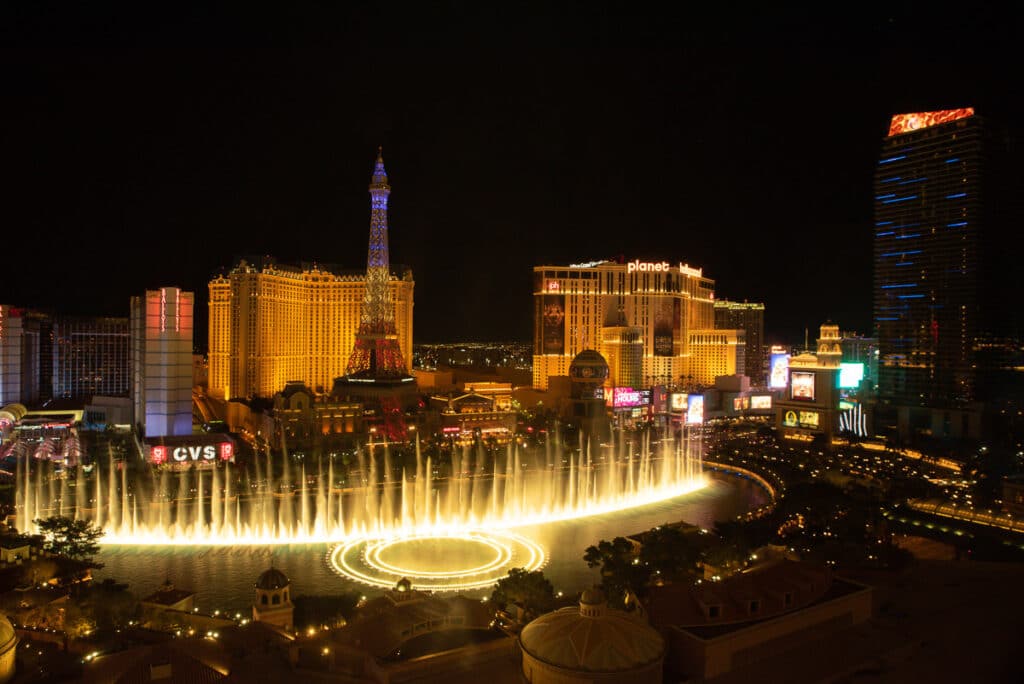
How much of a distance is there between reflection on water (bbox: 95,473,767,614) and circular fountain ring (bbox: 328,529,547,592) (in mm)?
585

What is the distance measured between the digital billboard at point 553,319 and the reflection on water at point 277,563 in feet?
134

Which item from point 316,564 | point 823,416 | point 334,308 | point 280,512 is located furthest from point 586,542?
point 334,308

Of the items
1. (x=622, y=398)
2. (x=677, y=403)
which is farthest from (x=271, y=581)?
(x=677, y=403)

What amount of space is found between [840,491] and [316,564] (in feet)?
69.8

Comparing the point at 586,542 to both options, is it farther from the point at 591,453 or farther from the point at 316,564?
the point at 591,453

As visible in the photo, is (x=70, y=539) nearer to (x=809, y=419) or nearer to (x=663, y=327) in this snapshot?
(x=809, y=419)

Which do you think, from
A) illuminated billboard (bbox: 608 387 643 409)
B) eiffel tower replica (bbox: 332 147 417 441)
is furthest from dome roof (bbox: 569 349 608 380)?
eiffel tower replica (bbox: 332 147 417 441)

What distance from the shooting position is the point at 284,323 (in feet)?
201

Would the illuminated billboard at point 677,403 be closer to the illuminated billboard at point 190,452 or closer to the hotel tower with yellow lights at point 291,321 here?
the hotel tower with yellow lights at point 291,321

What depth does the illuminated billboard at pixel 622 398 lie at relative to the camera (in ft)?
201

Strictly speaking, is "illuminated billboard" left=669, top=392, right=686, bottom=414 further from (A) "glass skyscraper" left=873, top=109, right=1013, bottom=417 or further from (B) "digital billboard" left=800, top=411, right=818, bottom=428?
(A) "glass skyscraper" left=873, top=109, right=1013, bottom=417

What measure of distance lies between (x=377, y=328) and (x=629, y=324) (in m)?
28.7

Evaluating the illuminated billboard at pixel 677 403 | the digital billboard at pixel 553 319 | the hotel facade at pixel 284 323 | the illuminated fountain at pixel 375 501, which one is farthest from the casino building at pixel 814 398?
the hotel facade at pixel 284 323

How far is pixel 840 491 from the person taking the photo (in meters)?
30.1
